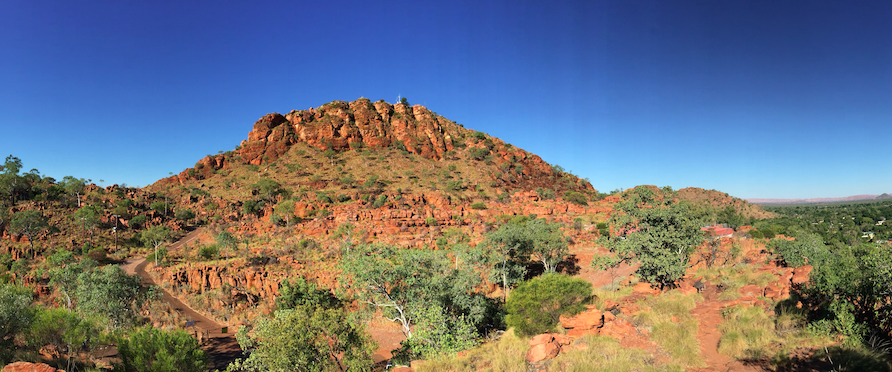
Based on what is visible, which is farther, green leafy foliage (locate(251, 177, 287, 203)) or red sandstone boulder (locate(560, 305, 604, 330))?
green leafy foliage (locate(251, 177, 287, 203))

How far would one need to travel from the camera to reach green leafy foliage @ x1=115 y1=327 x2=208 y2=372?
12.0m

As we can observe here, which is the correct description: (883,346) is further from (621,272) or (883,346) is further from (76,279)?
(76,279)

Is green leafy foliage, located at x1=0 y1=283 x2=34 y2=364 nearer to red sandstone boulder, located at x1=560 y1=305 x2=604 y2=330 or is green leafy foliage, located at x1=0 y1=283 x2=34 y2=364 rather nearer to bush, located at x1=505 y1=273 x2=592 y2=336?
bush, located at x1=505 y1=273 x2=592 y2=336

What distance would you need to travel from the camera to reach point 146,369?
39.0 ft

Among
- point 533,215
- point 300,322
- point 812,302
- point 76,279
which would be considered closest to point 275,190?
point 76,279

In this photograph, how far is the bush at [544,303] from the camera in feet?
47.7

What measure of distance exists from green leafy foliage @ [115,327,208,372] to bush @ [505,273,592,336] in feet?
41.7

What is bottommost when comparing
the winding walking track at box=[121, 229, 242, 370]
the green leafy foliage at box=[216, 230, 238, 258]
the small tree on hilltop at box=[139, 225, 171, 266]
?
the winding walking track at box=[121, 229, 242, 370]

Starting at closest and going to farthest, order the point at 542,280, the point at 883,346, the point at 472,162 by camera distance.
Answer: the point at 883,346 < the point at 542,280 < the point at 472,162

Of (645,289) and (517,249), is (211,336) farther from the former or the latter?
(645,289)

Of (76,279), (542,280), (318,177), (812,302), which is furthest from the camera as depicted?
(318,177)

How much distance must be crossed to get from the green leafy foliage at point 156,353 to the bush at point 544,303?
12720mm

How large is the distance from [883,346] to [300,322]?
13709 millimetres

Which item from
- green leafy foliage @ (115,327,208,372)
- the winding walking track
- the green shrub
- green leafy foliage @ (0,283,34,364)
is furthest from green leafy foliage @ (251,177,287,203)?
green leafy foliage @ (0,283,34,364)
